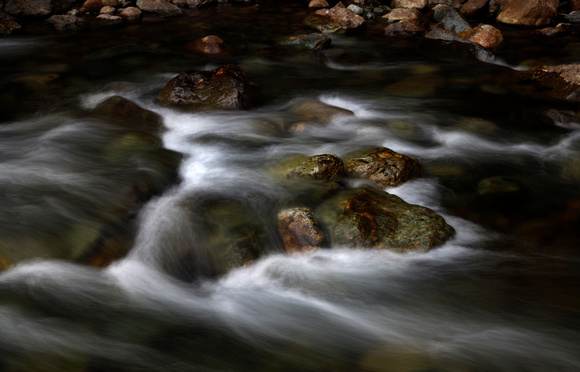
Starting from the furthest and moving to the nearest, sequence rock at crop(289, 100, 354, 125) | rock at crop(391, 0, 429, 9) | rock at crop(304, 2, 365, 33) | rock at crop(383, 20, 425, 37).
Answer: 1. rock at crop(391, 0, 429, 9)
2. rock at crop(304, 2, 365, 33)
3. rock at crop(383, 20, 425, 37)
4. rock at crop(289, 100, 354, 125)

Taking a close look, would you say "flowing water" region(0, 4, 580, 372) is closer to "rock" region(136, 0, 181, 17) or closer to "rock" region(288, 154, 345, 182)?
"rock" region(288, 154, 345, 182)

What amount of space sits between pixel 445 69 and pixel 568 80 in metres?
2.13

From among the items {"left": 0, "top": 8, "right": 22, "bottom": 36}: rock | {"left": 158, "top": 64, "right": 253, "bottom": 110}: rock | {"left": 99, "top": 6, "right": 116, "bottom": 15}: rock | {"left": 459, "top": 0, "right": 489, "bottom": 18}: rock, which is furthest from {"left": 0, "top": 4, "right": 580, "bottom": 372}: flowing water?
{"left": 459, "top": 0, "right": 489, "bottom": 18}: rock

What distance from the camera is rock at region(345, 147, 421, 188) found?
491 cm

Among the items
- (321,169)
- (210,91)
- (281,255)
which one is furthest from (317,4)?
(281,255)

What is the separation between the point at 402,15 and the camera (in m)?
12.9

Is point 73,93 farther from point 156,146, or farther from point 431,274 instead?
point 431,274

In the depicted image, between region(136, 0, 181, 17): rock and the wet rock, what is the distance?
7.27 metres

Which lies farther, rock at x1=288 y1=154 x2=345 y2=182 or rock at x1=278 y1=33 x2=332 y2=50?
rock at x1=278 y1=33 x2=332 y2=50

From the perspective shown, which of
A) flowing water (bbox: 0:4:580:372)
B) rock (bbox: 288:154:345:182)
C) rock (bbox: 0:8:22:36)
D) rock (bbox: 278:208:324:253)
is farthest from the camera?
rock (bbox: 0:8:22:36)

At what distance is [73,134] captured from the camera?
224 inches

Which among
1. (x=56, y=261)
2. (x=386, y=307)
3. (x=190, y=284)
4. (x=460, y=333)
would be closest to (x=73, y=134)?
(x=56, y=261)

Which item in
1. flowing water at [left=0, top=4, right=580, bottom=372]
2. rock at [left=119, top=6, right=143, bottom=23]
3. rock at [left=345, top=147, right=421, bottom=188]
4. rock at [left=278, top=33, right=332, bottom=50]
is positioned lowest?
flowing water at [left=0, top=4, right=580, bottom=372]

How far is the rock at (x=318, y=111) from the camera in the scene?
6.63m
